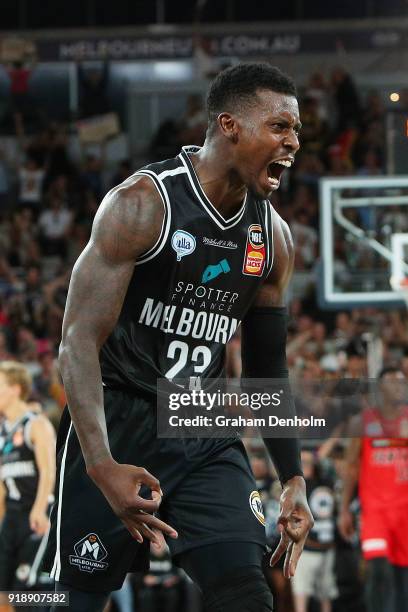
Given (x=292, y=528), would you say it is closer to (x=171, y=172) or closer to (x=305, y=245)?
(x=171, y=172)

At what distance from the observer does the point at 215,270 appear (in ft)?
12.1

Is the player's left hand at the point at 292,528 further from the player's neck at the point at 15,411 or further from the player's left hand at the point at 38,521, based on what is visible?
the player's neck at the point at 15,411

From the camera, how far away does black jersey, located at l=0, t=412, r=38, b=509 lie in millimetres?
Answer: 8398

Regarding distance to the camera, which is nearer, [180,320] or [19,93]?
[180,320]

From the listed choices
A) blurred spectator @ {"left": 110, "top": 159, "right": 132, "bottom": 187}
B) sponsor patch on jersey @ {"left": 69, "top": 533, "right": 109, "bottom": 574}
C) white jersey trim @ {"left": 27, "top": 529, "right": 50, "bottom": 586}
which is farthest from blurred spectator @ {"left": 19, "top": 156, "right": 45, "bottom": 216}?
sponsor patch on jersey @ {"left": 69, "top": 533, "right": 109, "bottom": 574}

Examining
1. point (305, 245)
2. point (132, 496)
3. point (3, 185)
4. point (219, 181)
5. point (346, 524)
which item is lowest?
point (132, 496)

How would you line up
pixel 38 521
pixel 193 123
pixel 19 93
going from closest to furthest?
pixel 38 521 < pixel 193 123 < pixel 19 93

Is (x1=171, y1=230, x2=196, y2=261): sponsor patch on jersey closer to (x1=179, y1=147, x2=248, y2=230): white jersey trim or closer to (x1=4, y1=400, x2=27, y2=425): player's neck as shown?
(x1=179, y1=147, x2=248, y2=230): white jersey trim

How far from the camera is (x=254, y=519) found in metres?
3.57

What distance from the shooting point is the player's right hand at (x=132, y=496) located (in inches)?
125

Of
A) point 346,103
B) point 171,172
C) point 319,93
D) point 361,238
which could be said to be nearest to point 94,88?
point 319,93

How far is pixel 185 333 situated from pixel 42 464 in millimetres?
4848

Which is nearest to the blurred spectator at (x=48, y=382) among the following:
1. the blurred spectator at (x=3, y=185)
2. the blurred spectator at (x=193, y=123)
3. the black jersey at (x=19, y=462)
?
the black jersey at (x=19, y=462)

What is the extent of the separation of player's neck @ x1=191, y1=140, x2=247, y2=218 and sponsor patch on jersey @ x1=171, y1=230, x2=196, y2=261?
163 millimetres
